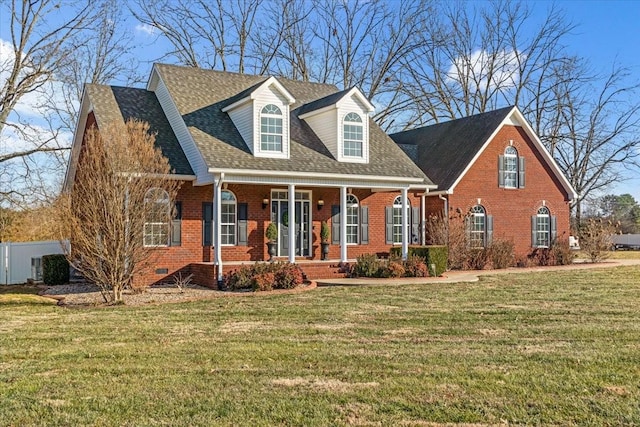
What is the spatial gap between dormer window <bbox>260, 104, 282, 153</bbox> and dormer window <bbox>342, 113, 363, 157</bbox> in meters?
2.41

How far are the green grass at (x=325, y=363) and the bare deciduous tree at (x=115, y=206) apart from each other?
133 cm

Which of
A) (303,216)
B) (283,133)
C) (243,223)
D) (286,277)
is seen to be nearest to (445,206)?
(303,216)

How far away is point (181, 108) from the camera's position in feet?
65.0

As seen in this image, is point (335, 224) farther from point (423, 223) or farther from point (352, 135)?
point (423, 223)

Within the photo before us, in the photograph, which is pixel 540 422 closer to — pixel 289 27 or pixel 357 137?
pixel 357 137

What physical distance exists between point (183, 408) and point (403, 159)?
17146 mm

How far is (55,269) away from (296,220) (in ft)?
25.5

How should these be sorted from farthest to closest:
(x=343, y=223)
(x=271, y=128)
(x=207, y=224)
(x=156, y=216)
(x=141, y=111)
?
(x=141, y=111) → (x=343, y=223) → (x=207, y=224) → (x=271, y=128) → (x=156, y=216)

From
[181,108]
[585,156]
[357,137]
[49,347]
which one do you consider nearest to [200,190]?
[181,108]

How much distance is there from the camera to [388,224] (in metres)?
23.4

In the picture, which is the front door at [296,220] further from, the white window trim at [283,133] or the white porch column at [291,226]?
the white porch column at [291,226]

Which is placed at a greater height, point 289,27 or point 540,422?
point 289,27

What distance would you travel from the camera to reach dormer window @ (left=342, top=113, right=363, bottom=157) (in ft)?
68.1

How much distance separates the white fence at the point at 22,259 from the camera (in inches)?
826
